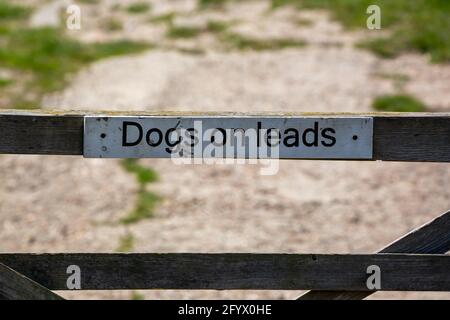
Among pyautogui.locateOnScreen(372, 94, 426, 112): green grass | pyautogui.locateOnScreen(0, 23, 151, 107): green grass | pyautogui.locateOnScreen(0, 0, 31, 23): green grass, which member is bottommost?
pyautogui.locateOnScreen(372, 94, 426, 112): green grass

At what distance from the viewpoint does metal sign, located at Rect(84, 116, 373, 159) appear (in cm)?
408

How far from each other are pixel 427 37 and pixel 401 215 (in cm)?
735

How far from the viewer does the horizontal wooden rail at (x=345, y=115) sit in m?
4.05

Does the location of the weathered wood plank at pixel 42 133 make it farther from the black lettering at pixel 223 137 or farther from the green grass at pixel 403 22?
the green grass at pixel 403 22

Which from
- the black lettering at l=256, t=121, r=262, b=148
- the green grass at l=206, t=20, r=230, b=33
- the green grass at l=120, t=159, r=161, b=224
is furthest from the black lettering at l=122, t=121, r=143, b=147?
the green grass at l=206, t=20, r=230, b=33

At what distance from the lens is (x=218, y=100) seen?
44.1 ft

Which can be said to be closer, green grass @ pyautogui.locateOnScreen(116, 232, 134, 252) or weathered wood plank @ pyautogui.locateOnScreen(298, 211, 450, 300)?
weathered wood plank @ pyautogui.locateOnScreen(298, 211, 450, 300)

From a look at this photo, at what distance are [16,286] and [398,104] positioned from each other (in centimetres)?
978

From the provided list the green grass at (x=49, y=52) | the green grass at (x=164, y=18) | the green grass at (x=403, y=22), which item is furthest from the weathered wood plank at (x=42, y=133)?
the green grass at (x=164, y=18)

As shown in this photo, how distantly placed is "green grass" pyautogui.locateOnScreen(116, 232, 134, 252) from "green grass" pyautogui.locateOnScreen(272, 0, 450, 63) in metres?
8.14

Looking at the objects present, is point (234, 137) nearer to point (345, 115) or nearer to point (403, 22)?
point (345, 115)

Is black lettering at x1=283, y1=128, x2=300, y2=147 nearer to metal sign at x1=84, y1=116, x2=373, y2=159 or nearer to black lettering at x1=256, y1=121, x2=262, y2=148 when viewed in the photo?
metal sign at x1=84, y1=116, x2=373, y2=159

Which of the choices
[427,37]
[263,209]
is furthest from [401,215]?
[427,37]

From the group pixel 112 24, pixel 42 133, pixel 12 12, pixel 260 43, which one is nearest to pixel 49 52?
pixel 112 24
